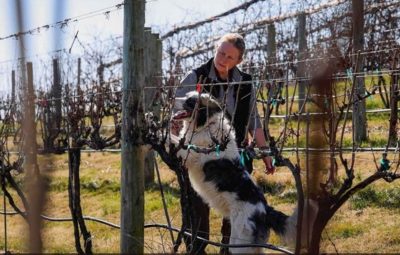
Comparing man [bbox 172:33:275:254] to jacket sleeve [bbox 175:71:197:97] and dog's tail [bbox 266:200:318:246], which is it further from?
dog's tail [bbox 266:200:318:246]

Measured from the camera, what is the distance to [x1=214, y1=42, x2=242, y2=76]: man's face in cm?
462

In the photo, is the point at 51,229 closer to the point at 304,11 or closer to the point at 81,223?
the point at 81,223

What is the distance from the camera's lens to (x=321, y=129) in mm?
1963

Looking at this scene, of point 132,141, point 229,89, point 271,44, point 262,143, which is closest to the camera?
point 132,141

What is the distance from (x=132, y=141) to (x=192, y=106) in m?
0.77

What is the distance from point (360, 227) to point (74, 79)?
7.60m

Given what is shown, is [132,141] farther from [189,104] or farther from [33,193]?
[33,193]

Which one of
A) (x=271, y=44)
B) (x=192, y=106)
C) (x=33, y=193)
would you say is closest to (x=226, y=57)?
(x=192, y=106)

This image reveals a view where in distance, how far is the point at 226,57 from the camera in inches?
183

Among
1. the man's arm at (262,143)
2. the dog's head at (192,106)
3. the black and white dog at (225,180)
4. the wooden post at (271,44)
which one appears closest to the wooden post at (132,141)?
the black and white dog at (225,180)

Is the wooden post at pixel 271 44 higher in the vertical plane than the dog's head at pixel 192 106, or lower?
higher

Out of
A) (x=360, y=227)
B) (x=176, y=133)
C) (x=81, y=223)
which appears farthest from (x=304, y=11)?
(x=81, y=223)

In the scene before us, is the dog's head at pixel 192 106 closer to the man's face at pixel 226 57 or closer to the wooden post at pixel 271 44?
the man's face at pixel 226 57

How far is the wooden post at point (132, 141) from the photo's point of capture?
157 inches
